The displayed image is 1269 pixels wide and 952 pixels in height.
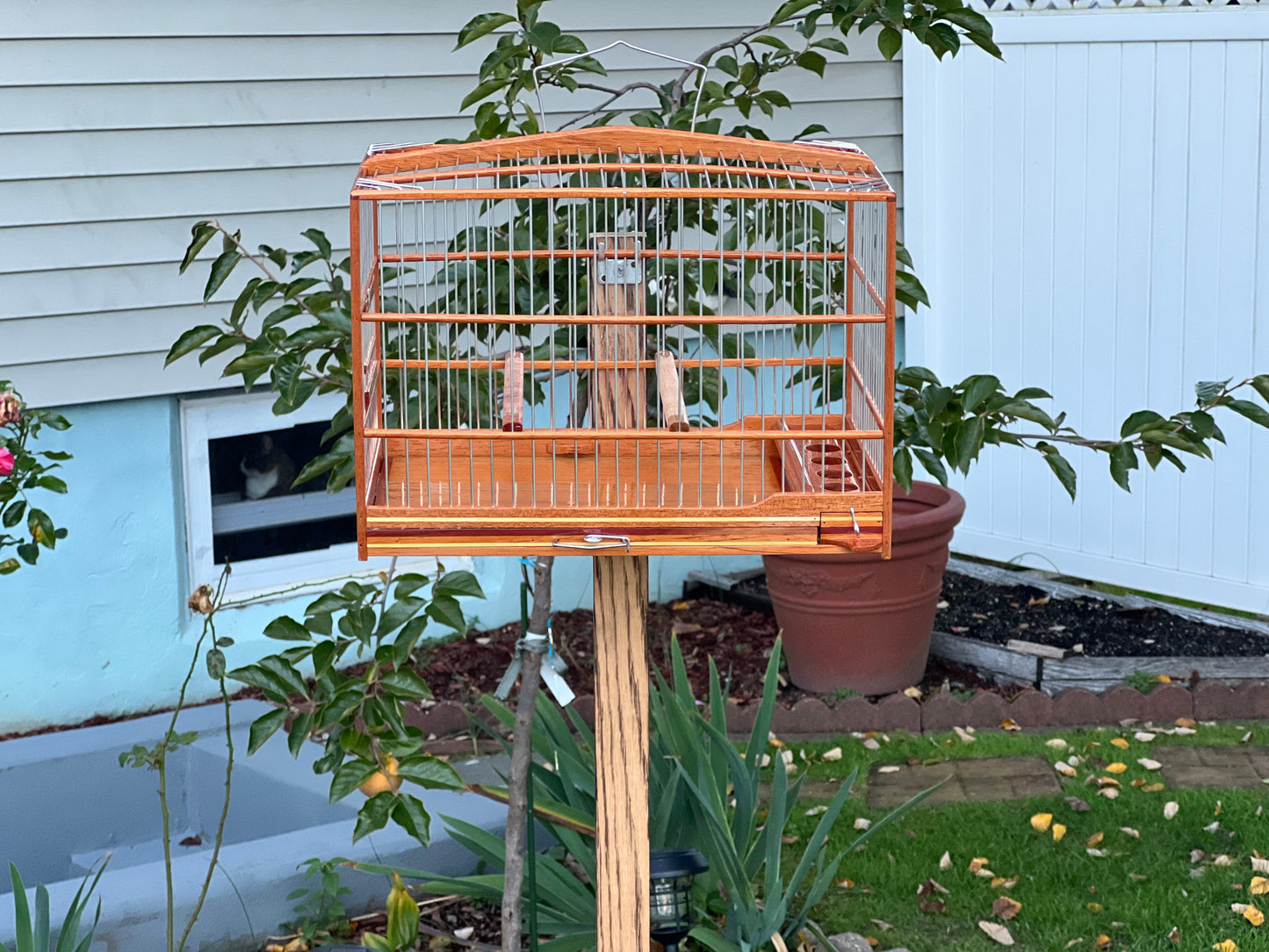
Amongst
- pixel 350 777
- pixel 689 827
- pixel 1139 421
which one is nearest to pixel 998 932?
pixel 689 827

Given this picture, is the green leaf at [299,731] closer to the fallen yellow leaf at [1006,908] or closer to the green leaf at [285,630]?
the green leaf at [285,630]

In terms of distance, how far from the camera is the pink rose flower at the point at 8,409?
8.59ft

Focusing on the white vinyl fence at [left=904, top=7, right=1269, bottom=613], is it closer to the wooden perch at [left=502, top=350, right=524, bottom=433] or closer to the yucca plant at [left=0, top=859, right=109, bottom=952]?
the wooden perch at [left=502, top=350, right=524, bottom=433]

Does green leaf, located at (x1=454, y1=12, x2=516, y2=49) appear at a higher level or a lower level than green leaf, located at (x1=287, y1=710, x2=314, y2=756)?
higher

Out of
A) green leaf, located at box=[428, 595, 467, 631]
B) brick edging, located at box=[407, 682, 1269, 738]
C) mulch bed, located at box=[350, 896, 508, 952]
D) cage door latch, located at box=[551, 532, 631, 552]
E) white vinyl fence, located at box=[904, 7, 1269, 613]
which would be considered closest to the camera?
cage door latch, located at box=[551, 532, 631, 552]

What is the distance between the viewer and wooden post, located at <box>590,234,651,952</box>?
2145mm

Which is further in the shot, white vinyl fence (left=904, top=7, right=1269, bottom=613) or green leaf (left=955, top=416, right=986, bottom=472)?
white vinyl fence (left=904, top=7, right=1269, bottom=613)

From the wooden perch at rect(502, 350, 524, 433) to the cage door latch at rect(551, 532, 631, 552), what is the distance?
6.1 inches

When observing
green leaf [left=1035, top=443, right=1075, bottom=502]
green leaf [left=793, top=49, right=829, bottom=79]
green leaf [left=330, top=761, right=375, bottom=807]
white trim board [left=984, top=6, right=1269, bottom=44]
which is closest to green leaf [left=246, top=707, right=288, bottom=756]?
green leaf [left=330, top=761, right=375, bottom=807]

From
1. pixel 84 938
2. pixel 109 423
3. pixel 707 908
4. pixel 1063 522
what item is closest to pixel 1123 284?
pixel 1063 522

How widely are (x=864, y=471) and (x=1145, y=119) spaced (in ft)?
11.0

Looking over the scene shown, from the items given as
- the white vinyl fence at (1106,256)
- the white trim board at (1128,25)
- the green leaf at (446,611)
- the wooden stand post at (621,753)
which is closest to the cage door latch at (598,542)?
the wooden stand post at (621,753)

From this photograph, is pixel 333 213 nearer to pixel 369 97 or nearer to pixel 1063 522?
pixel 369 97

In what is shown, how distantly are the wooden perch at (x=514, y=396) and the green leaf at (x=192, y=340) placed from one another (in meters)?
0.83
